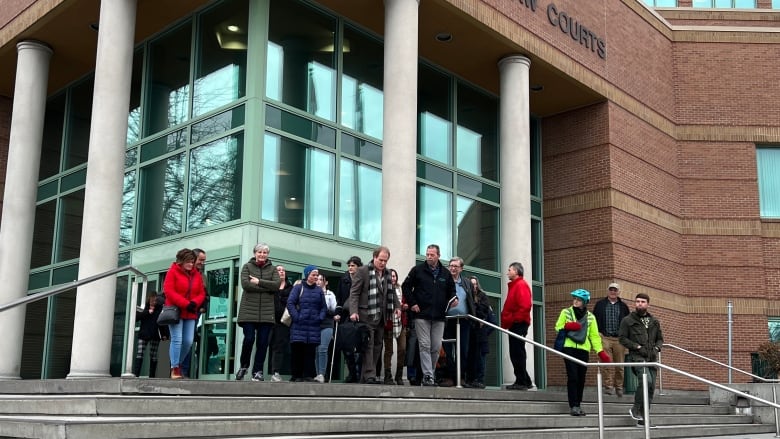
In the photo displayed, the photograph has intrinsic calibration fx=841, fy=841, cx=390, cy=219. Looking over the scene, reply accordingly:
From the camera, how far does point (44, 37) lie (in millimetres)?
16828

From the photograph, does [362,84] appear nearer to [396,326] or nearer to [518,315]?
[518,315]

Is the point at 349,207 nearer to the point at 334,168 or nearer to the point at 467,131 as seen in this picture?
the point at 334,168

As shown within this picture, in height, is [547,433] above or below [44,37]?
below

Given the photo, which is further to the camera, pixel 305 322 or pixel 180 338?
pixel 305 322

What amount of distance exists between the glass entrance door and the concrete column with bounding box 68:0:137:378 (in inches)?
57.3

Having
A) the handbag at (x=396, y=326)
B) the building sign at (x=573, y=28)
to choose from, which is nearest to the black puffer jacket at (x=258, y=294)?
the handbag at (x=396, y=326)

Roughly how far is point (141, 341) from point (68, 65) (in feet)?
26.3

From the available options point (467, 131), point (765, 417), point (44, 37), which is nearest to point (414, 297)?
point (765, 417)

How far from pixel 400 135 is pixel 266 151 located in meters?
2.22

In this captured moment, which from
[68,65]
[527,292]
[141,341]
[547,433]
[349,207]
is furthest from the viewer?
[68,65]

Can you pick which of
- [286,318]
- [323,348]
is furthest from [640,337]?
[286,318]

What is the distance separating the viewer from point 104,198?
13.1 metres

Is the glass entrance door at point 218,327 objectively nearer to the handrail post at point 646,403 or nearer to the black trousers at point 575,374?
the black trousers at point 575,374

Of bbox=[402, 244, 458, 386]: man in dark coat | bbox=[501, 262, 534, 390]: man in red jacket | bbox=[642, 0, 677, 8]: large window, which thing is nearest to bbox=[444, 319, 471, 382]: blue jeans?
bbox=[501, 262, 534, 390]: man in red jacket
